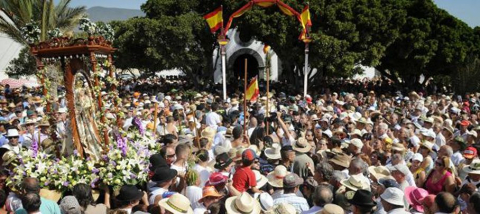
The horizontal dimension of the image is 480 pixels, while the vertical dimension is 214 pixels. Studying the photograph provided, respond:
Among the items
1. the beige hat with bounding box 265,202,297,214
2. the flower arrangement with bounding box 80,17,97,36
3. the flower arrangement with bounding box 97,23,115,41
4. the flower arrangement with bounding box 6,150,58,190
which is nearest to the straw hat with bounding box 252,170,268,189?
the beige hat with bounding box 265,202,297,214

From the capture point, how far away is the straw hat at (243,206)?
5.10m

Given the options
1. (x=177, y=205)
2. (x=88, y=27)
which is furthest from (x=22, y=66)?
(x=177, y=205)

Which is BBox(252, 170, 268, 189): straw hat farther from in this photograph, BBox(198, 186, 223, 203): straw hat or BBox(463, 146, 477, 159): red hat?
BBox(463, 146, 477, 159): red hat

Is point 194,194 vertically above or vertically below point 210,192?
below

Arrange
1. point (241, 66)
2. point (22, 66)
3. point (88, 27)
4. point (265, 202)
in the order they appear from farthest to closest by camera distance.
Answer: point (241, 66) < point (22, 66) < point (88, 27) < point (265, 202)

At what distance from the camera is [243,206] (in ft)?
16.7

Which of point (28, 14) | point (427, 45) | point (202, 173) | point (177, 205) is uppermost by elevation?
point (28, 14)

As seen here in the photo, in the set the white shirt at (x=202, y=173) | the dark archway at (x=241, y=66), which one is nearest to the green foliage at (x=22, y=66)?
the dark archway at (x=241, y=66)

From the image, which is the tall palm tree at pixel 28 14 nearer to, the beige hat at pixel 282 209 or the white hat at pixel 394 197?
the beige hat at pixel 282 209

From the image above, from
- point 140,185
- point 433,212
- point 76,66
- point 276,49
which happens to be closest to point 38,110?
point 76,66

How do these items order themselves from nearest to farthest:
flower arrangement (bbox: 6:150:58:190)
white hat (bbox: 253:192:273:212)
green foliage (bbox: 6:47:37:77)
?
white hat (bbox: 253:192:273:212), flower arrangement (bbox: 6:150:58:190), green foliage (bbox: 6:47:37:77)

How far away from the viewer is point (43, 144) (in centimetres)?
874

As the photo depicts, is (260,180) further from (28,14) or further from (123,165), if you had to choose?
(28,14)

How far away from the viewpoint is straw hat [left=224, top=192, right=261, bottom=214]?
16.7ft
